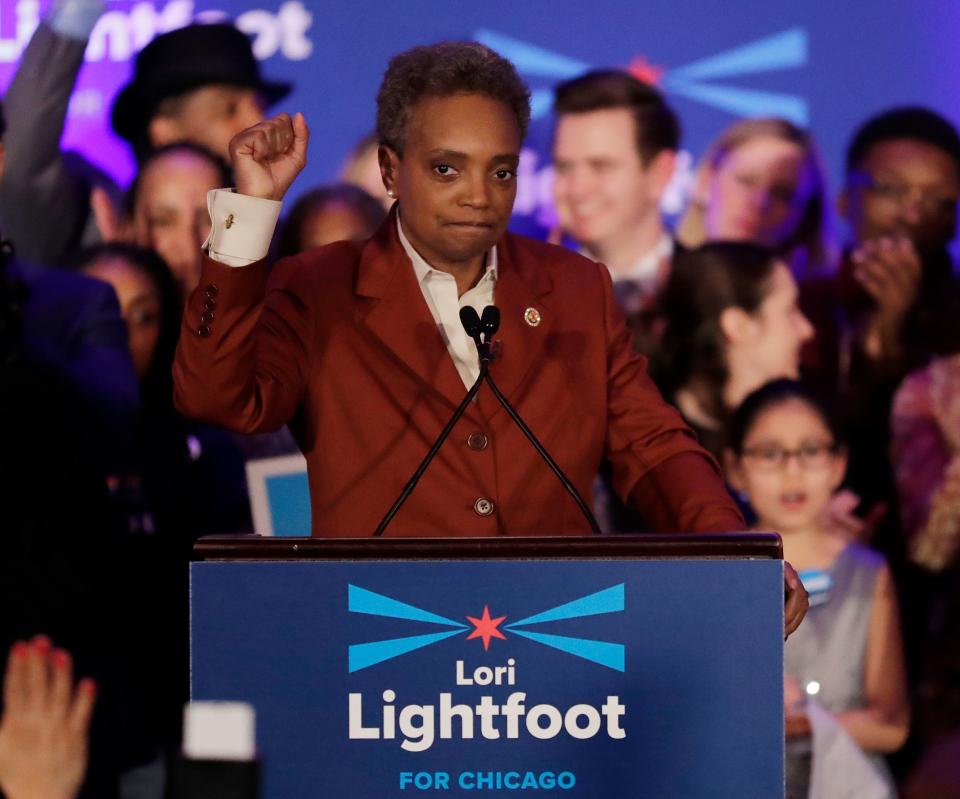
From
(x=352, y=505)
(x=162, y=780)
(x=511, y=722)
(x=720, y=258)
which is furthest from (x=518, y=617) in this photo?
(x=720, y=258)

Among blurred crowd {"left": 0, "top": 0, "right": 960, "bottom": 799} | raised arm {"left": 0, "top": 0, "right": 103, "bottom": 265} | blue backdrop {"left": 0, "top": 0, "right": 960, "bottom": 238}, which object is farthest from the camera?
raised arm {"left": 0, "top": 0, "right": 103, "bottom": 265}

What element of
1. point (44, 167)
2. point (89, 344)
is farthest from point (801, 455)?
point (44, 167)

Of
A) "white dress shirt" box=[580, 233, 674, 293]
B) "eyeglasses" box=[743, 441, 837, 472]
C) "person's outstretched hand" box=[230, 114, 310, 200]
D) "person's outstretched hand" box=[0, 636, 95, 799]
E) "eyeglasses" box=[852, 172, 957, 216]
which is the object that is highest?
"eyeglasses" box=[852, 172, 957, 216]

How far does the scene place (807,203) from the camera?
4.22 m

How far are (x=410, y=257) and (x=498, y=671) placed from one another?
83 cm

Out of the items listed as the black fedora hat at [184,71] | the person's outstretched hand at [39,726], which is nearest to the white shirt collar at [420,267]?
the person's outstretched hand at [39,726]

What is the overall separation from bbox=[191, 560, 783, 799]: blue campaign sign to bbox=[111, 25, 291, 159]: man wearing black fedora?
2.98 m

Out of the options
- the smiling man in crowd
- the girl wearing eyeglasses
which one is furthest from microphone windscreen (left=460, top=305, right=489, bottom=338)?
the smiling man in crowd

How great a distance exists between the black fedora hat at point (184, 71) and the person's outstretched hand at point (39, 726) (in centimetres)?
225

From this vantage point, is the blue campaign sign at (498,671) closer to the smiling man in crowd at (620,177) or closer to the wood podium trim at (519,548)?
the wood podium trim at (519,548)

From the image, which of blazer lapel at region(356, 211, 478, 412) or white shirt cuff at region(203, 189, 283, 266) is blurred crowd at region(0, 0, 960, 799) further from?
white shirt cuff at region(203, 189, 283, 266)

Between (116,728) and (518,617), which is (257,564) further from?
(116,728)

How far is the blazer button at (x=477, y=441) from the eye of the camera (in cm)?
209

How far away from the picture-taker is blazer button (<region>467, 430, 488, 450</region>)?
2.09 metres
